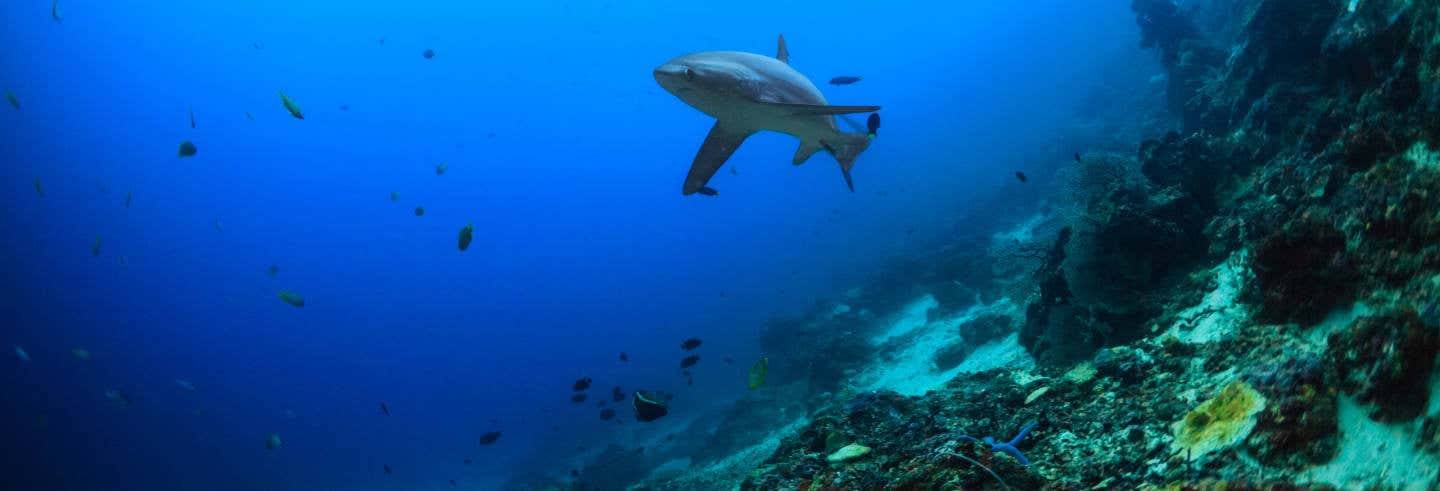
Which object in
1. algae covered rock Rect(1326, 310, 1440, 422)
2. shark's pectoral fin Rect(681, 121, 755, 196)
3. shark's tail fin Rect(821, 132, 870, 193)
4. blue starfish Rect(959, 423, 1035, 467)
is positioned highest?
shark's tail fin Rect(821, 132, 870, 193)

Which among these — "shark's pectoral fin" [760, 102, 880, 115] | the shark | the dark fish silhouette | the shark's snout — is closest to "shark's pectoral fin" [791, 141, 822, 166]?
the shark

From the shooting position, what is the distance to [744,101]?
3900 millimetres

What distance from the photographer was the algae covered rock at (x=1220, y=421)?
2.50m

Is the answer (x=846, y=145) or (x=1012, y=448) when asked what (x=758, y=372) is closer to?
(x=846, y=145)

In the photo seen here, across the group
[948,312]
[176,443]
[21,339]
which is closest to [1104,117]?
[948,312]

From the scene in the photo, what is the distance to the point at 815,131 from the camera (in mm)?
4727

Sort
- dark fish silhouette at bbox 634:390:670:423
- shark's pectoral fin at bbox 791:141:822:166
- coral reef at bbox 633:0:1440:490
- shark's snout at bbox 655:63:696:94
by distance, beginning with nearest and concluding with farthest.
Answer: coral reef at bbox 633:0:1440:490
shark's snout at bbox 655:63:696:94
shark's pectoral fin at bbox 791:141:822:166
dark fish silhouette at bbox 634:390:670:423

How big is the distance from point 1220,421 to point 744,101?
3418 millimetres

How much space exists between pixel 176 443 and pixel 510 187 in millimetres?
68808

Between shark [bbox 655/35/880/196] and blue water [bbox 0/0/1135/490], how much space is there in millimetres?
27352

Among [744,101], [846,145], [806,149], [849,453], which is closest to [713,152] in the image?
[744,101]

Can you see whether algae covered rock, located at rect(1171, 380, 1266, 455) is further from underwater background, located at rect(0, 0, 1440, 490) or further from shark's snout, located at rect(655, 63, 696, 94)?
shark's snout, located at rect(655, 63, 696, 94)

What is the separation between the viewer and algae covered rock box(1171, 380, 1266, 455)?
8.19 feet

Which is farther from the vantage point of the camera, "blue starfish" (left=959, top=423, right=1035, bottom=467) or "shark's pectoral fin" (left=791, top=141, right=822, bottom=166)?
"shark's pectoral fin" (left=791, top=141, right=822, bottom=166)
